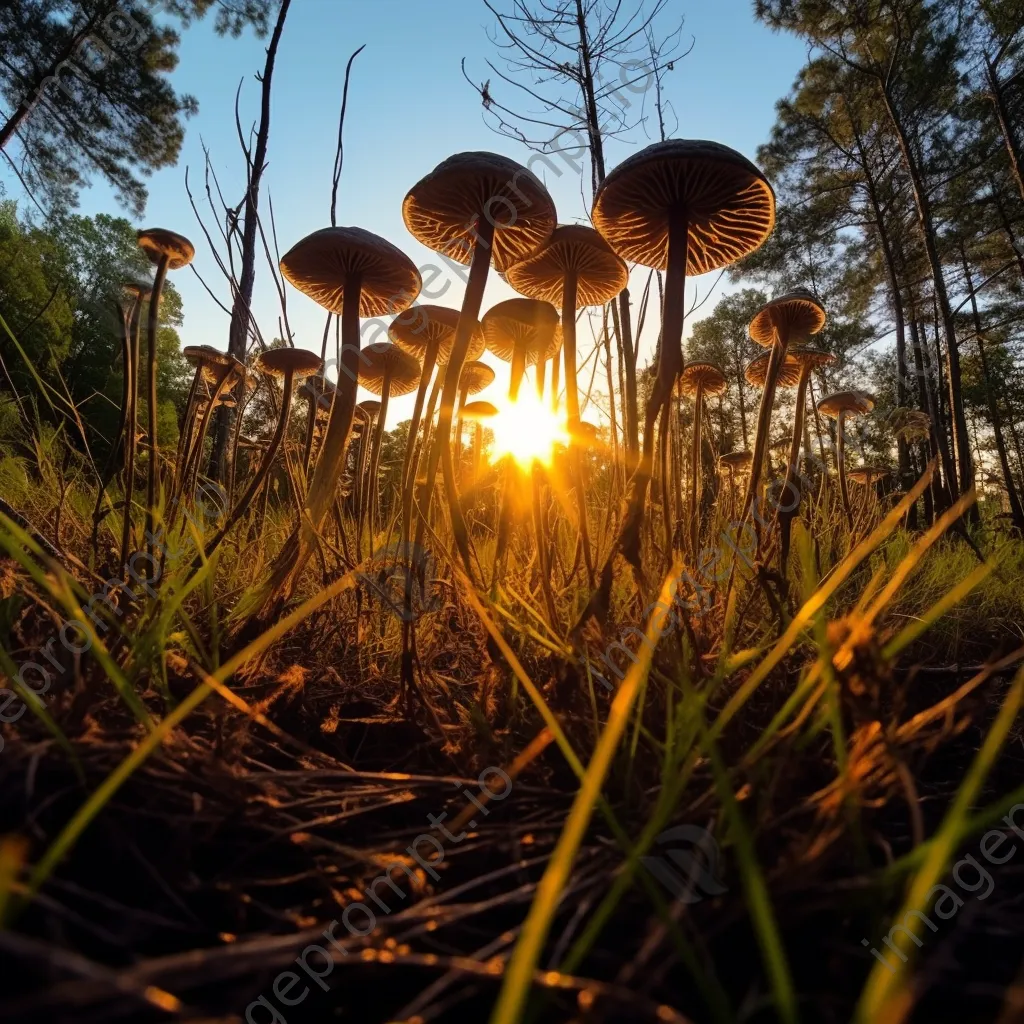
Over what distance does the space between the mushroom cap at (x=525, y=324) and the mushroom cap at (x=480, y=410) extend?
54 cm

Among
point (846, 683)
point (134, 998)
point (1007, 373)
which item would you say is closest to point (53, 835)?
point (134, 998)

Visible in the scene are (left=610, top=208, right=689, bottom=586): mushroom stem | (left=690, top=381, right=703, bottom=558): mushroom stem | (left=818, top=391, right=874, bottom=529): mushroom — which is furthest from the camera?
(left=818, top=391, right=874, bottom=529): mushroom

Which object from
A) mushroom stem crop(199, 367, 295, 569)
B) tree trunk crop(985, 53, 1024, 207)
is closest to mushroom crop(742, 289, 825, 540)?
mushroom stem crop(199, 367, 295, 569)

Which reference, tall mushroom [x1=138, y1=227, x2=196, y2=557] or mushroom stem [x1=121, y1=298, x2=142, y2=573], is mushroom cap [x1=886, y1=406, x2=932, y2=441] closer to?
tall mushroom [x1=138, y1=227, x2=196, y2=557]

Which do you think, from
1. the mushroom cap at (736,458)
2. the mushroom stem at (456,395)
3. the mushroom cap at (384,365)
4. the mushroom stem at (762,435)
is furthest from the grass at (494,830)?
the mushroom cap at (736,458)

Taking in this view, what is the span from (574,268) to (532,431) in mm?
682

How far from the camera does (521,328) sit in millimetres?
2477

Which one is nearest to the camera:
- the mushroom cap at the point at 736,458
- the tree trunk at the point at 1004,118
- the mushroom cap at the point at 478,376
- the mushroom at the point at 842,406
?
the mushroom cap at the point at 478,376

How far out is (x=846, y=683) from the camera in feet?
2.71

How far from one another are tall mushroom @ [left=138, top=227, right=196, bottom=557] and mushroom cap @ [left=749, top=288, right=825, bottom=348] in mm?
2229

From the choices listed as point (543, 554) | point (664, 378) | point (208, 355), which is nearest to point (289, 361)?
point (208, 355)

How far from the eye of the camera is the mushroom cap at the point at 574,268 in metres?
2.01

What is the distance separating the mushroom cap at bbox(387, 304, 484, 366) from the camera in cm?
230

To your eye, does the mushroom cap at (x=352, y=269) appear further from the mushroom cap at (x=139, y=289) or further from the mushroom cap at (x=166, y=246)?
the mushroom cap at (x=139, y=289)
